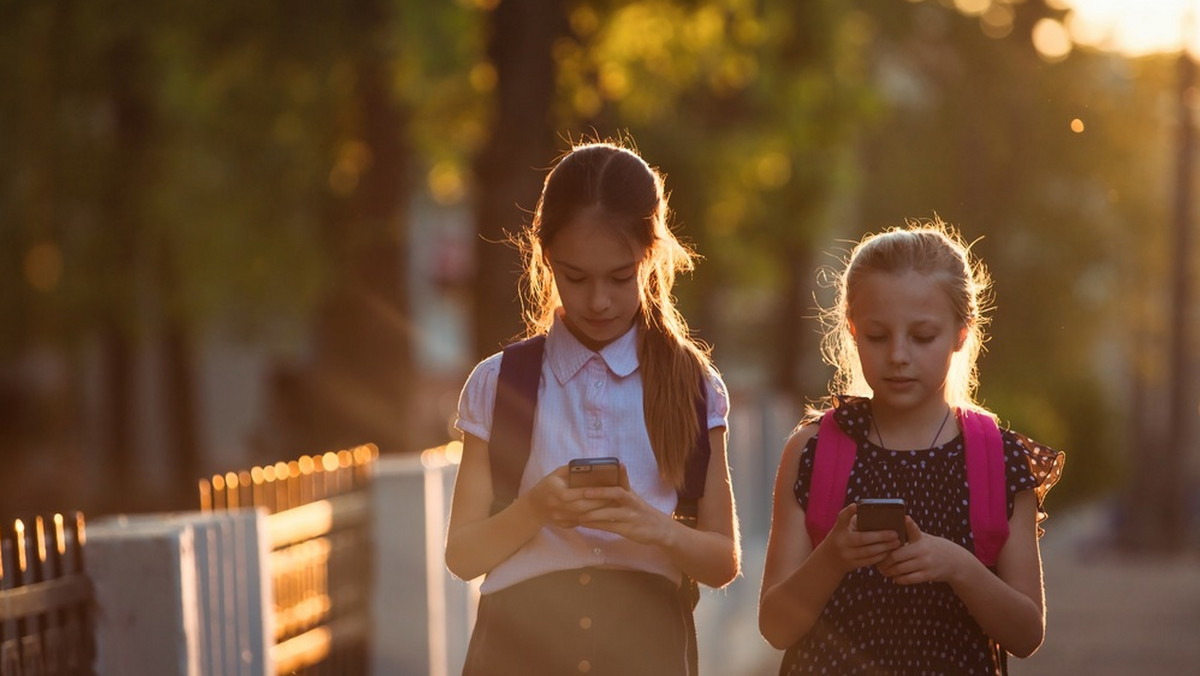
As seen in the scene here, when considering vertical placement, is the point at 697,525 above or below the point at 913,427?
below

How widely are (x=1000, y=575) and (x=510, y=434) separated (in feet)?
3.31

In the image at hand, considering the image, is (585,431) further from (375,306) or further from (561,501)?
(375,306)

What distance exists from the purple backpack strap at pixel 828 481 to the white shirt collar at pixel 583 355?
0.42 meters

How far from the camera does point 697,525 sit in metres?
3.79

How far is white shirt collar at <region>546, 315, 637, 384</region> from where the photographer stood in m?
3.83

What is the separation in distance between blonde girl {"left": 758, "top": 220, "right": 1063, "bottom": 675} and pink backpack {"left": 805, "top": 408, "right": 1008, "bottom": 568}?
2 centimetres

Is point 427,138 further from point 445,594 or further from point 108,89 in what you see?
point 445,594

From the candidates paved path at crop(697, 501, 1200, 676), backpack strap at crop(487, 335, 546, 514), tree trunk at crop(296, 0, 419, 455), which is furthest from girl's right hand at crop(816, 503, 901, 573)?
tree trunk at crop(296, 0, 419, 455)

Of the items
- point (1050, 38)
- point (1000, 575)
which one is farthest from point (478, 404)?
point (1050, 38)

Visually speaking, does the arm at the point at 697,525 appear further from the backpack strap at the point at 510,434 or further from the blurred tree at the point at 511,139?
the blurred tree at the point at 511,139

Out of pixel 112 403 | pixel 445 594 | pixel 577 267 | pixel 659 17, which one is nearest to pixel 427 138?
pixel 659 17

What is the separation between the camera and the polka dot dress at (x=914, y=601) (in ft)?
12.3

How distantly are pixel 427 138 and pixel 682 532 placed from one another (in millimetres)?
20373

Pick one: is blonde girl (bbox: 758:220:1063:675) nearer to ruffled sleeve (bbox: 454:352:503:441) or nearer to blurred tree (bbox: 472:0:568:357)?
ruffled sleeve (bbox: 454:352:503:441)
